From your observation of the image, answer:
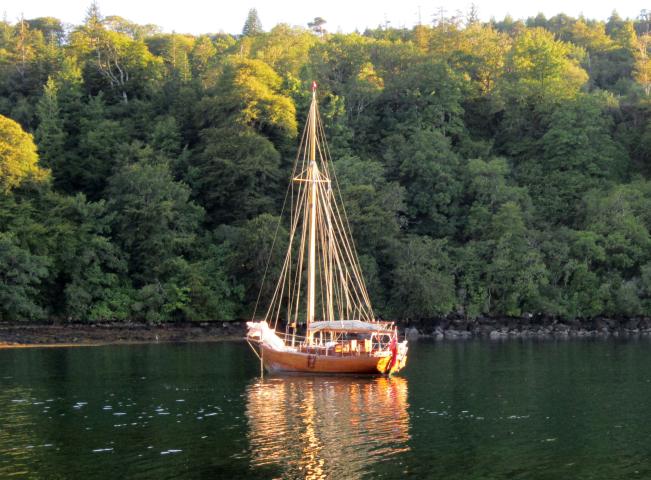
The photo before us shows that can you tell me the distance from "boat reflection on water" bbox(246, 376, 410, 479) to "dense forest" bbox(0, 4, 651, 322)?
33.1 meters

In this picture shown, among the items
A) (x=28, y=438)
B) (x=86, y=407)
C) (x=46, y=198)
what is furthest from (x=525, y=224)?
(x=28, y=438)

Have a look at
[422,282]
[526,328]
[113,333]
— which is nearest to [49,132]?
[113,333]

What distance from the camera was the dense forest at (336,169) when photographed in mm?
80000

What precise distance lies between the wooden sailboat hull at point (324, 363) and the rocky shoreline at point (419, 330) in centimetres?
2594

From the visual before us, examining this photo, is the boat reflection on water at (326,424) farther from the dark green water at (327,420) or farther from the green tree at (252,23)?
the green tree at (252,23)

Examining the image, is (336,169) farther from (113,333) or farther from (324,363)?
(324,363)

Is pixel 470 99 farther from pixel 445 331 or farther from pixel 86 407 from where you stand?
Result: pixel 86 407

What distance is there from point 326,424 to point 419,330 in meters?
46.7

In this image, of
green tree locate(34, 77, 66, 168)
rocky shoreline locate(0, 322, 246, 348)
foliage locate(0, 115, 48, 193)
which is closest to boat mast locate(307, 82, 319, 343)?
rocky shoreline locate(0, 322, 246, 348)

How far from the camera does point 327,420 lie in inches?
1446

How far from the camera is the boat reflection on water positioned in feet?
95.9

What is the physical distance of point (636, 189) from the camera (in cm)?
9019

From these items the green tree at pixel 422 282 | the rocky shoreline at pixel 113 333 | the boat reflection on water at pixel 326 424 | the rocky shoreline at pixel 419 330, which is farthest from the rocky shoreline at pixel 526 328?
the boat reflection on water at pixel 326 424

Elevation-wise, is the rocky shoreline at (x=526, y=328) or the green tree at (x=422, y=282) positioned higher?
the green tree at (x=422, y=282)
